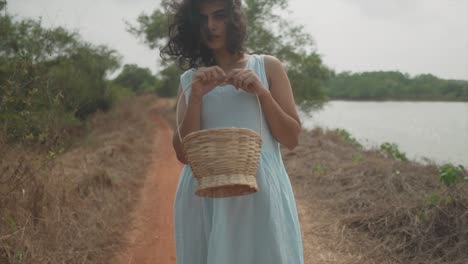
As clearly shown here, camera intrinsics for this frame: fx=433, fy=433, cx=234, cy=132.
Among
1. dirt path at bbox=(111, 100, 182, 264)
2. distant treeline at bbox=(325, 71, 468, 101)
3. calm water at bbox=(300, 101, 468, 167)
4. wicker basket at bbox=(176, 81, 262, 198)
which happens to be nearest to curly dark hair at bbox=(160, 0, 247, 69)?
wicker basket at bbox=(176, 81, 262, 198)

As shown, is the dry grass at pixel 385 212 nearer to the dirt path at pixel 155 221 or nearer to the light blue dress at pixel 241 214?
the dirt path at pixel 155 221

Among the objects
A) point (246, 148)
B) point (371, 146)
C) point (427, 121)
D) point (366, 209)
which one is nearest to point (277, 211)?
point (246, 148)

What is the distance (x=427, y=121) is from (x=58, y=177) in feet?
29.7

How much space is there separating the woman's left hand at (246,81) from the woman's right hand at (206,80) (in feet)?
0.10

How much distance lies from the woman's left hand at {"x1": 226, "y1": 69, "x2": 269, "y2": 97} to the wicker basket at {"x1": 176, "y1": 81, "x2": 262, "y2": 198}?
0.49 feet

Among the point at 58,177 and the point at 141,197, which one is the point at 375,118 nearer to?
the point at 141,197

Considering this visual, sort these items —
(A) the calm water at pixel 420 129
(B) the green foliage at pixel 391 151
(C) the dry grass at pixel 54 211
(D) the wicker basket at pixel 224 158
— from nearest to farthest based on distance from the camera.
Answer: (D) the wicker basket at pixel 224 158 → (C) the dry grass at pixel 54 211 → (A) the calm water at pixel 420 129 → (B) the green foliage at pixel 391 151

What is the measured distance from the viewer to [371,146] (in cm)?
900

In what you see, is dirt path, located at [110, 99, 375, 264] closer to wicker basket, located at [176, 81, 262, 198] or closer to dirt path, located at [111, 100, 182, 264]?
dirt path, located at [111, 100, 182, 264]

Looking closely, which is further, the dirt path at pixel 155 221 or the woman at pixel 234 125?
the dirt path at pixel 155 221

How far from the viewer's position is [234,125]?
1.48m

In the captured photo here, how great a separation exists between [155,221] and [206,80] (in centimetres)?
376

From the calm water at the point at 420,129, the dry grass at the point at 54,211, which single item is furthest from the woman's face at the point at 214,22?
the calm water at the point at 420,129

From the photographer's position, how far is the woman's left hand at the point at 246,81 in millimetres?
1342
